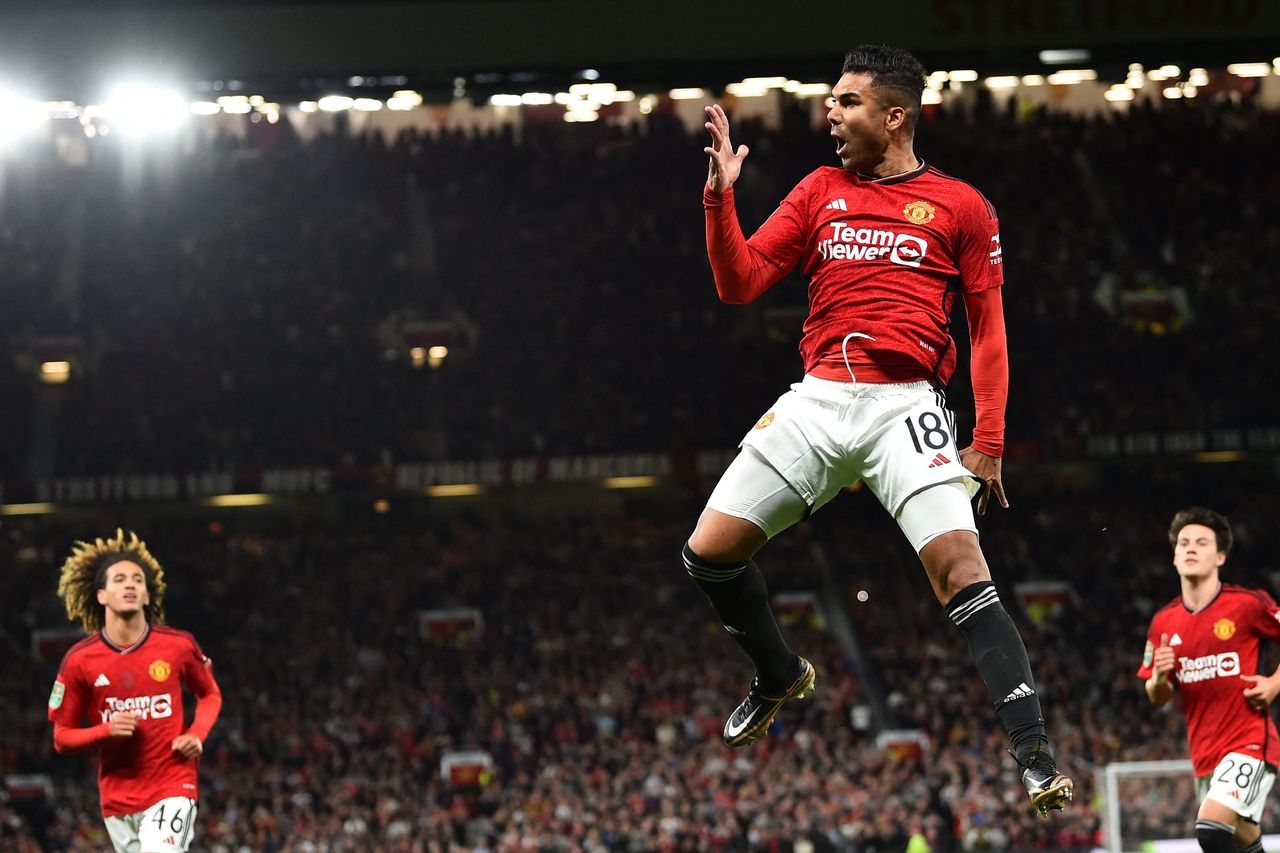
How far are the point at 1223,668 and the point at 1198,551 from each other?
0.60 metres

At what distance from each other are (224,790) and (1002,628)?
1734 cm

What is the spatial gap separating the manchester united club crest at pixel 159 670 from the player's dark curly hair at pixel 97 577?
28 centimetres

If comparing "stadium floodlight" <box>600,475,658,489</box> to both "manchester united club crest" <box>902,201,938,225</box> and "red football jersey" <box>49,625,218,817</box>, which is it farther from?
"manchester united club crest" <box>902,201,938,225</box>

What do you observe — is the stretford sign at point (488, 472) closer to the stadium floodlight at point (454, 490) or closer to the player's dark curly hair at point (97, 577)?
the stadium floodlight at point (454, 490)

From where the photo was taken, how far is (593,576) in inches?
998

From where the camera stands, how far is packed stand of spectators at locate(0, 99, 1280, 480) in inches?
1008

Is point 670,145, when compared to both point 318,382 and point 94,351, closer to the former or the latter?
point 318,382

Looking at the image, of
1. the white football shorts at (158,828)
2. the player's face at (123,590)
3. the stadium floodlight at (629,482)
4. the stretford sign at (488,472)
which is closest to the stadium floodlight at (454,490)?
the stretford sign at (488,472)

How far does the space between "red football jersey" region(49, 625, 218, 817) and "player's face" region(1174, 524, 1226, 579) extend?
16.6ft

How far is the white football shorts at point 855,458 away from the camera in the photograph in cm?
500

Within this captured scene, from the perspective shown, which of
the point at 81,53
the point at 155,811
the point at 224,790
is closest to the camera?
the point at 155,811

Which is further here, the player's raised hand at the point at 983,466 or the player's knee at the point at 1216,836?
the player's knee at the point at 1216,836

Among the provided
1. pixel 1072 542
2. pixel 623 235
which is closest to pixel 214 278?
pixel 623 235

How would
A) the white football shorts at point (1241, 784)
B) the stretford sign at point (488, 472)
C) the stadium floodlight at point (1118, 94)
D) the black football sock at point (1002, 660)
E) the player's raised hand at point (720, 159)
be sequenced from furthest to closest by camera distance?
the stadium floodlight at point (1118, 94) < the stretford sign at point (488, 472) < the white football shorts at point (1241, 784) < the player's raised hand at point (720, 159) < the black football sock at point (1002, 660)
